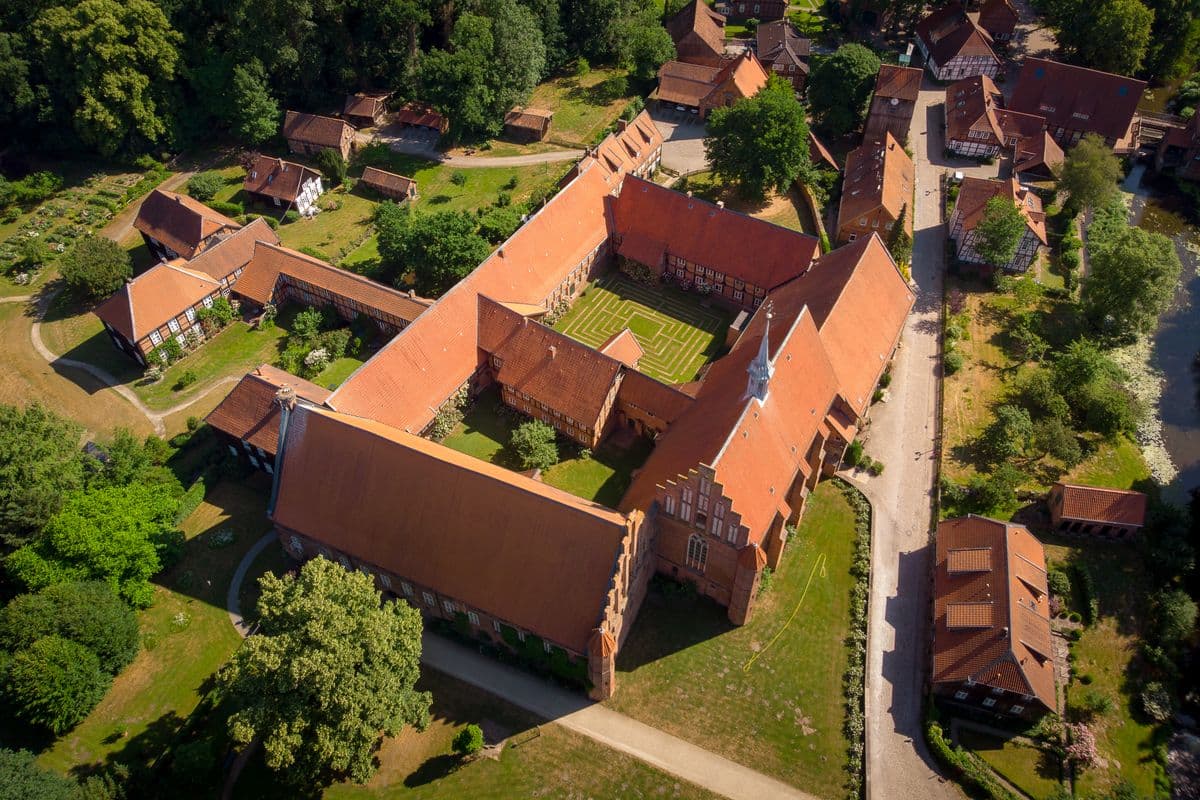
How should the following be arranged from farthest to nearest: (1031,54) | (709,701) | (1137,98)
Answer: (1031,54) → (1137,98) → (709,701)

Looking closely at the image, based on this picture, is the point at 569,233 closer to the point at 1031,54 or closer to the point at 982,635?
the point at 982,635

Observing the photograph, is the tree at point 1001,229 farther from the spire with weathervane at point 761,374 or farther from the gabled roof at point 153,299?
the gabled roof at point 153,299

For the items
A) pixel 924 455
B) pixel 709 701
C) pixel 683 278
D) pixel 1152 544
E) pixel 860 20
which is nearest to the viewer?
pixel 709 701

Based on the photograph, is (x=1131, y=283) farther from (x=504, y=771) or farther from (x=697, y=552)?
(x=504, y=771)

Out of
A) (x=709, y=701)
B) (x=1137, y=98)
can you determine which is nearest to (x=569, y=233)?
(x=709, y=701)

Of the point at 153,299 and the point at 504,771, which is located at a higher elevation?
the point at 153,299

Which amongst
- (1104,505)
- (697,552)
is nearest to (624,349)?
(697,552)
